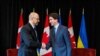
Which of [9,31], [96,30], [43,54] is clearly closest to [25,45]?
[43,54]

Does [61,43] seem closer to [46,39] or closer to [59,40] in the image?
[59,40]

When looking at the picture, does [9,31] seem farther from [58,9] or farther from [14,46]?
[58,9]

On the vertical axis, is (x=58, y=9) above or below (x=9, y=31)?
above

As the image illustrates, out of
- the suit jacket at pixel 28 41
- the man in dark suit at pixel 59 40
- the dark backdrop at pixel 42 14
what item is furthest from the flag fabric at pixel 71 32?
the suit jacket at pixel 28 41

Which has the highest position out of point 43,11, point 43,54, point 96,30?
point 43,11

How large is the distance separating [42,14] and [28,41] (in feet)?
11.4

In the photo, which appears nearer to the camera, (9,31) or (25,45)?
(25,45)

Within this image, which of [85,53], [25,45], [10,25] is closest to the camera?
[25,45]

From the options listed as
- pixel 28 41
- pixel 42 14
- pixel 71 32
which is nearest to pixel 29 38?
pixel 28 41

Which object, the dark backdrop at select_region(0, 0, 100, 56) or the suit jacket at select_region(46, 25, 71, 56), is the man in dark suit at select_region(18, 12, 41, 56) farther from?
the dark backdrop at select_region(0, 0, 100, 56)

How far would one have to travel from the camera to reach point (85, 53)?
275 inches

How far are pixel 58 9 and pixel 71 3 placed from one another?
40 cm

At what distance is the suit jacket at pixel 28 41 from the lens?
439 centimetres

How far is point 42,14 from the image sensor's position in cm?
780
